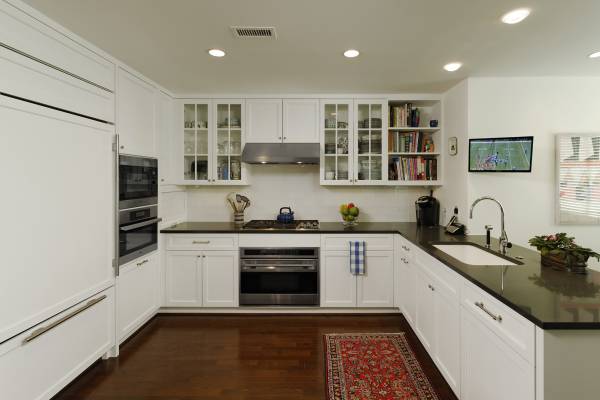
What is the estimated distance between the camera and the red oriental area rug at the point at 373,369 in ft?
6.65

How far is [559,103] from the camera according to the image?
2863 mm

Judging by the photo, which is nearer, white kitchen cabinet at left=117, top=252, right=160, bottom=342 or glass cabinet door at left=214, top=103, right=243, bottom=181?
white kitchen cabinet at left=117, top=252, right=160, bottom=342

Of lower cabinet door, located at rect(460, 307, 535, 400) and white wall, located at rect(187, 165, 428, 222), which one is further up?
white wall, located at rect(187, 165, 428, 222)

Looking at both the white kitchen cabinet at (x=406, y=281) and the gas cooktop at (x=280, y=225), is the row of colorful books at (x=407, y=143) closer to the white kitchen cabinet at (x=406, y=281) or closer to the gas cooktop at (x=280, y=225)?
the white kitchen cabinet at (x=406, y=281)

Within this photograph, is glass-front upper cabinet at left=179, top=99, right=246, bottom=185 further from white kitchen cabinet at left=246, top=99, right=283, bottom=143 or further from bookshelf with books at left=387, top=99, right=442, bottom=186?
bookshelf with books at left=387, top=99, right=442, bottom=186

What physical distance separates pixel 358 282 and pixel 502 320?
192 cm

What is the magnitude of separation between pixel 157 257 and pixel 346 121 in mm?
2634

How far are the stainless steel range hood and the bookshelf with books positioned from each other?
3.12 ft

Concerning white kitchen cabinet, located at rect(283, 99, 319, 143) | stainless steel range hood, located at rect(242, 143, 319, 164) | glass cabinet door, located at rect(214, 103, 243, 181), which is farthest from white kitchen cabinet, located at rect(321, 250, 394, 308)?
glass cabinet door, located at rect(214, 103, 243, 181)

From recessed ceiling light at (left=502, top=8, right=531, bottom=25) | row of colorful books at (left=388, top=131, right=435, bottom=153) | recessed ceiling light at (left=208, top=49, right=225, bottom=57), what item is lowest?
row of colorful books at (left=388, top=131, right=435, bottom=153)

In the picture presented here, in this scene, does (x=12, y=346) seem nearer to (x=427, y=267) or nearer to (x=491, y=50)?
(x=427, y=267)

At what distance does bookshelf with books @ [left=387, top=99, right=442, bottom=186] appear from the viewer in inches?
139

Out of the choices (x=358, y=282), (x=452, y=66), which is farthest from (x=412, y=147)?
(x=358, y=282)

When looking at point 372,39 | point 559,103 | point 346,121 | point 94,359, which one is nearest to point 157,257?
point 94,359
